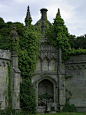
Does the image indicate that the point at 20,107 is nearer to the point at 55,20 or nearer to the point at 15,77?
the point at 15,77

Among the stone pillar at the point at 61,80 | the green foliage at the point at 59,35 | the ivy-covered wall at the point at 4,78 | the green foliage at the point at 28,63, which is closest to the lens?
the ivy-covered wall at the point at 4,78

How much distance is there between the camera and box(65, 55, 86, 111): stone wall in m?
26.3

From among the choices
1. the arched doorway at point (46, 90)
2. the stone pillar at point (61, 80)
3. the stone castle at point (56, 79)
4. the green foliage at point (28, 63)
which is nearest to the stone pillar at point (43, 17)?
the stone castle at point (56, 79)

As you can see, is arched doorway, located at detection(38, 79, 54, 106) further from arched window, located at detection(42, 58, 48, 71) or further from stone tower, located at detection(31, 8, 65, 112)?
arched window, located at detection(42, 58, 48, 71)

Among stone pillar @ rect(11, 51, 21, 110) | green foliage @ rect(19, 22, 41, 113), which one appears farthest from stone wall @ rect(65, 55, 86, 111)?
stone pillar @ rect(11, 51, 21, 110)

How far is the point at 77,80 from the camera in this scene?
26625 mm

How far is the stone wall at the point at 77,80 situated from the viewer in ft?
86.2

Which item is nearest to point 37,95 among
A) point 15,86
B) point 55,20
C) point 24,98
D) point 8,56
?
point 24,98

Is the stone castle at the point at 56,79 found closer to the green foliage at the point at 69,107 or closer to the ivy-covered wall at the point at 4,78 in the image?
the green foliage at the point at 69,107

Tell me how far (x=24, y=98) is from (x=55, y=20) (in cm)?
881

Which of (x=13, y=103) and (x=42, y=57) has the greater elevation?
(x=42, y=57)

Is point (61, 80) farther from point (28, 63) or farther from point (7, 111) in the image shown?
point (7, 111)

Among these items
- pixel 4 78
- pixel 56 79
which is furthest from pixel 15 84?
pixel 56 79

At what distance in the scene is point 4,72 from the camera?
22.7 m
